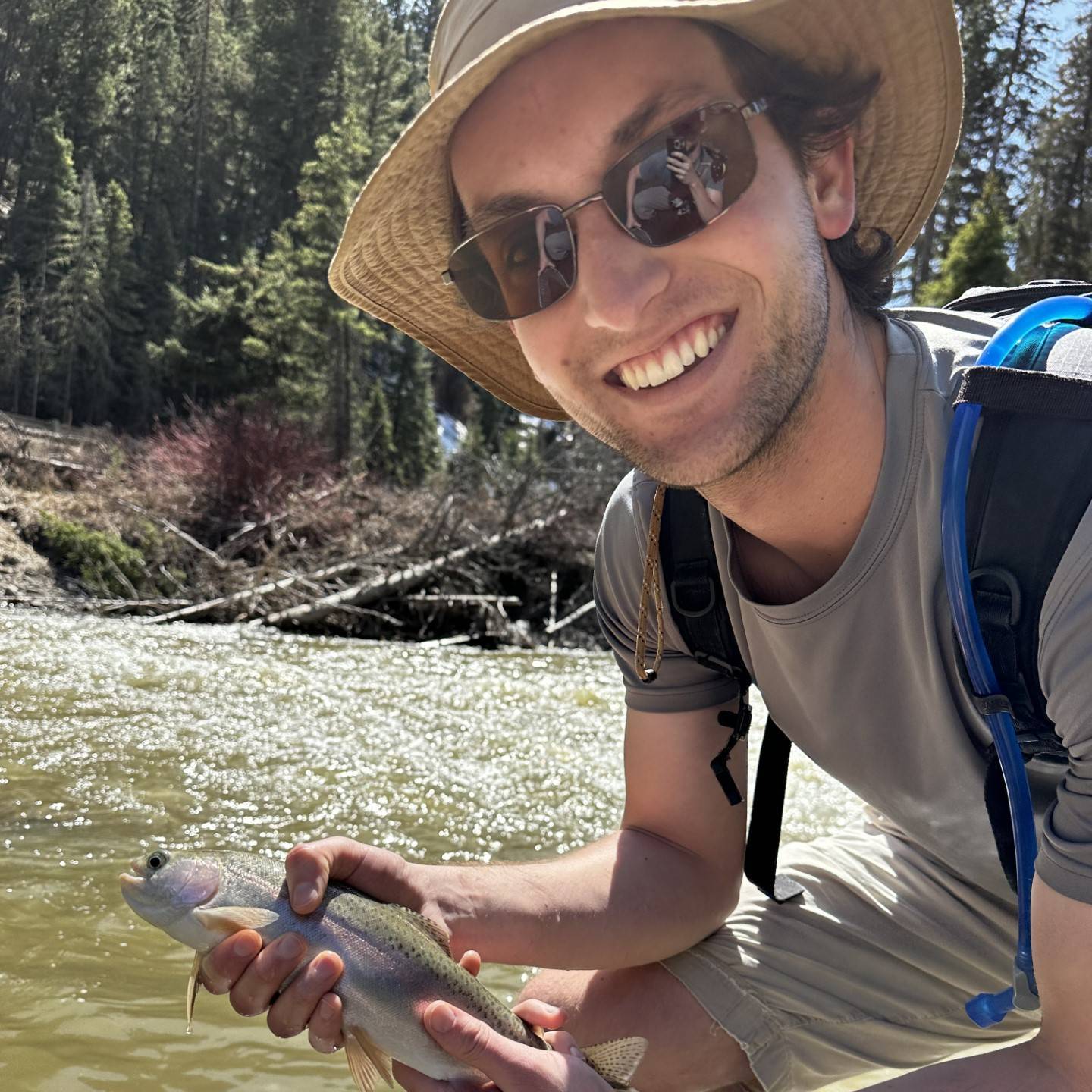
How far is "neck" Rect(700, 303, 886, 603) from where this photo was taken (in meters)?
2.17

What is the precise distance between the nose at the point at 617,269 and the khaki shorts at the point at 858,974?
1.57m

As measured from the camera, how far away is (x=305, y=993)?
6.44 feet

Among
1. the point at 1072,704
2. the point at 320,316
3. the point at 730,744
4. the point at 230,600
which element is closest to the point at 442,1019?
the point at 730,744

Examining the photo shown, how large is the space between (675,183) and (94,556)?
42.7 feet

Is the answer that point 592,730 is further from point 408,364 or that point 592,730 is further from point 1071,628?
point 408,364

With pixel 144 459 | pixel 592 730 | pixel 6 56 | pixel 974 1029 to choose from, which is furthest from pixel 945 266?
pixel 6 56

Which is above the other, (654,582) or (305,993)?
(654,582)

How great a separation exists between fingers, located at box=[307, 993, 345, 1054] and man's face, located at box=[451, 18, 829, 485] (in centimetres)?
123

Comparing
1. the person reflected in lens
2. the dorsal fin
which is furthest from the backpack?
the dorsal fin

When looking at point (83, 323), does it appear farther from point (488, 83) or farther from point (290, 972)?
point (290, 972)

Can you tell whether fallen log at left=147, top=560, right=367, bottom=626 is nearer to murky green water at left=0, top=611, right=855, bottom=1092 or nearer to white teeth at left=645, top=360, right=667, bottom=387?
murky green water at left=0, top=611, right=855, bottom=1092

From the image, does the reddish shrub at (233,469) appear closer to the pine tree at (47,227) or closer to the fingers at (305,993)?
the fingers at (305,993)

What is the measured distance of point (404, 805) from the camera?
215 inches

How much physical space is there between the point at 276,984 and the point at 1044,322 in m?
1.87
